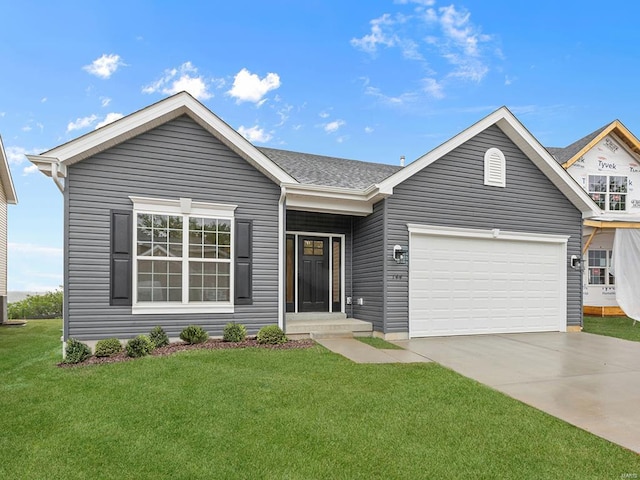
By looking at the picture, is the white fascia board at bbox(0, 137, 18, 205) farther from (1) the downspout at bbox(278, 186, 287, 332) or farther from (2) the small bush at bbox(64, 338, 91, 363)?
(1) the downspout at bbox(278, 186, 287, 332)

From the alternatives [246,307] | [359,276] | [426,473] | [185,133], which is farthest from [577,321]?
[185,133]

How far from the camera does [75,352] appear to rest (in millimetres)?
6531

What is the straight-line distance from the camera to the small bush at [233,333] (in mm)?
7801

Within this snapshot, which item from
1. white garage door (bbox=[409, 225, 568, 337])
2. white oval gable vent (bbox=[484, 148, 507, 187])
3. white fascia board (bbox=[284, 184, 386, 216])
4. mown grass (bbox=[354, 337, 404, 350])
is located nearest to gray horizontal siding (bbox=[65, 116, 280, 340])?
white fascia board (bbox=[284, 184, 386, 216])

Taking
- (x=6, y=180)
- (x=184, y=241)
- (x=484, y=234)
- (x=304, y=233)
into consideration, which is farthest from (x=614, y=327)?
(x=6, y=180)

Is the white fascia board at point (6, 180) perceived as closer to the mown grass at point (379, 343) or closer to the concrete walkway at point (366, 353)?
the concrete walkway at point (366, 353)

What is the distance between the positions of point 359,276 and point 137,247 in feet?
17.2

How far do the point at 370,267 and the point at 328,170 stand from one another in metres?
3.09

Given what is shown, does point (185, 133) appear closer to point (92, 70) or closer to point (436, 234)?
point (92, 70)

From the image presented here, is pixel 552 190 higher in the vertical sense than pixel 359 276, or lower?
higher

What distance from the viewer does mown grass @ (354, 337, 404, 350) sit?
7.88 meters

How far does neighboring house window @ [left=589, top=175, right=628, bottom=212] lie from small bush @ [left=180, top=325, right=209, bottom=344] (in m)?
15.8

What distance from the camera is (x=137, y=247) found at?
7574 millimetres

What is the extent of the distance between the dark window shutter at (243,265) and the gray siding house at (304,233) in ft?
0.08
